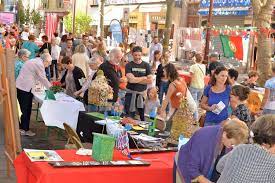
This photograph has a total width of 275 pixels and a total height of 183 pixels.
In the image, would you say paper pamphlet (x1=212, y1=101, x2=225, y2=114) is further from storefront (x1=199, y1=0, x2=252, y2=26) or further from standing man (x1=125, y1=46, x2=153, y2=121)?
storefront (x1=199, y1=0, x2=252, y2=26)

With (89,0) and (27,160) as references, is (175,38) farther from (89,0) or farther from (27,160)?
(89,0)

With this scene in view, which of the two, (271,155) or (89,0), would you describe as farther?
(89,0)

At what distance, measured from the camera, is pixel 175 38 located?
2630 centimetres

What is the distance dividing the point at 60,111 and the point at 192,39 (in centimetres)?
1603

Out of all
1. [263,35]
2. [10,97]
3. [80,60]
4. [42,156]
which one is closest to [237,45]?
[263,35]

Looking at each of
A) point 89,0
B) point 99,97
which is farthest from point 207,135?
point 89,0

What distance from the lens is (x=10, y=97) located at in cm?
590

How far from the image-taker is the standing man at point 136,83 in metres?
8.87

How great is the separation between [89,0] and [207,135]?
178ft

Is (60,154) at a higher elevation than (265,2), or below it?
below

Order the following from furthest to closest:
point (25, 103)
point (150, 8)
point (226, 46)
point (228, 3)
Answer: point (150, 8) → point (228, 3) → point (226, 46) → point (25, 103)

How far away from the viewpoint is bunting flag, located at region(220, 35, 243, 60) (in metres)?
16.3

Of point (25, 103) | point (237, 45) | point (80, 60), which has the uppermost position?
point (237, 45)

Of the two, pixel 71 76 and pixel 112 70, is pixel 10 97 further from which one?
pixel 71 76
